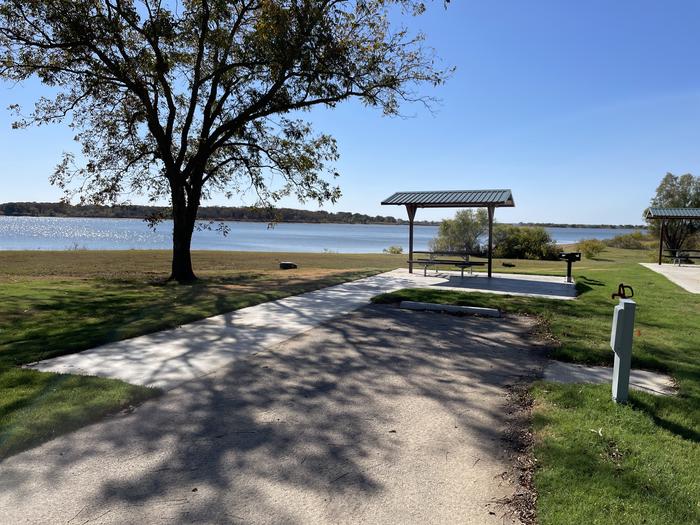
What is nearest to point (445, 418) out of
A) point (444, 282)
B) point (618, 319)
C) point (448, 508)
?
point (448, 508)

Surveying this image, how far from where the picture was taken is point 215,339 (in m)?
6.60

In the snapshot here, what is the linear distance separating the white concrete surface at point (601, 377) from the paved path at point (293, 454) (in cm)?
30

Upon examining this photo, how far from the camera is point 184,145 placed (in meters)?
14.3

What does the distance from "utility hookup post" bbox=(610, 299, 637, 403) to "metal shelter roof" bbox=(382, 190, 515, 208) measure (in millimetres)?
9208

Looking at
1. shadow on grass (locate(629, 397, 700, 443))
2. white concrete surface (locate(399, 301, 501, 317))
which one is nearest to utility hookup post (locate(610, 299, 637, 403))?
shadow on grass (locate(629, 397, 700, 443))

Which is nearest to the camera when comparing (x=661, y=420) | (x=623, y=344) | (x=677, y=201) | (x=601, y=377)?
(x=661, y=420)

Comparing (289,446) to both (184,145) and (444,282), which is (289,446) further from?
(184,145)

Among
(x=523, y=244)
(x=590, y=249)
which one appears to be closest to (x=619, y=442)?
(x=523, y=244)

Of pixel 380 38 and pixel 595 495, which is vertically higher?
pixel 380 38

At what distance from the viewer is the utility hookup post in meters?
4.09

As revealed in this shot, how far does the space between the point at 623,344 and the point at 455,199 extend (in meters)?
10.2

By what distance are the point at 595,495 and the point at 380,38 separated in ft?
44.2

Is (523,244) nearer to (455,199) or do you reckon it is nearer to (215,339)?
(455,199)

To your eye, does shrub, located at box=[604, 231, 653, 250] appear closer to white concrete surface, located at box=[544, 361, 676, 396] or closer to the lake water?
the lake water
